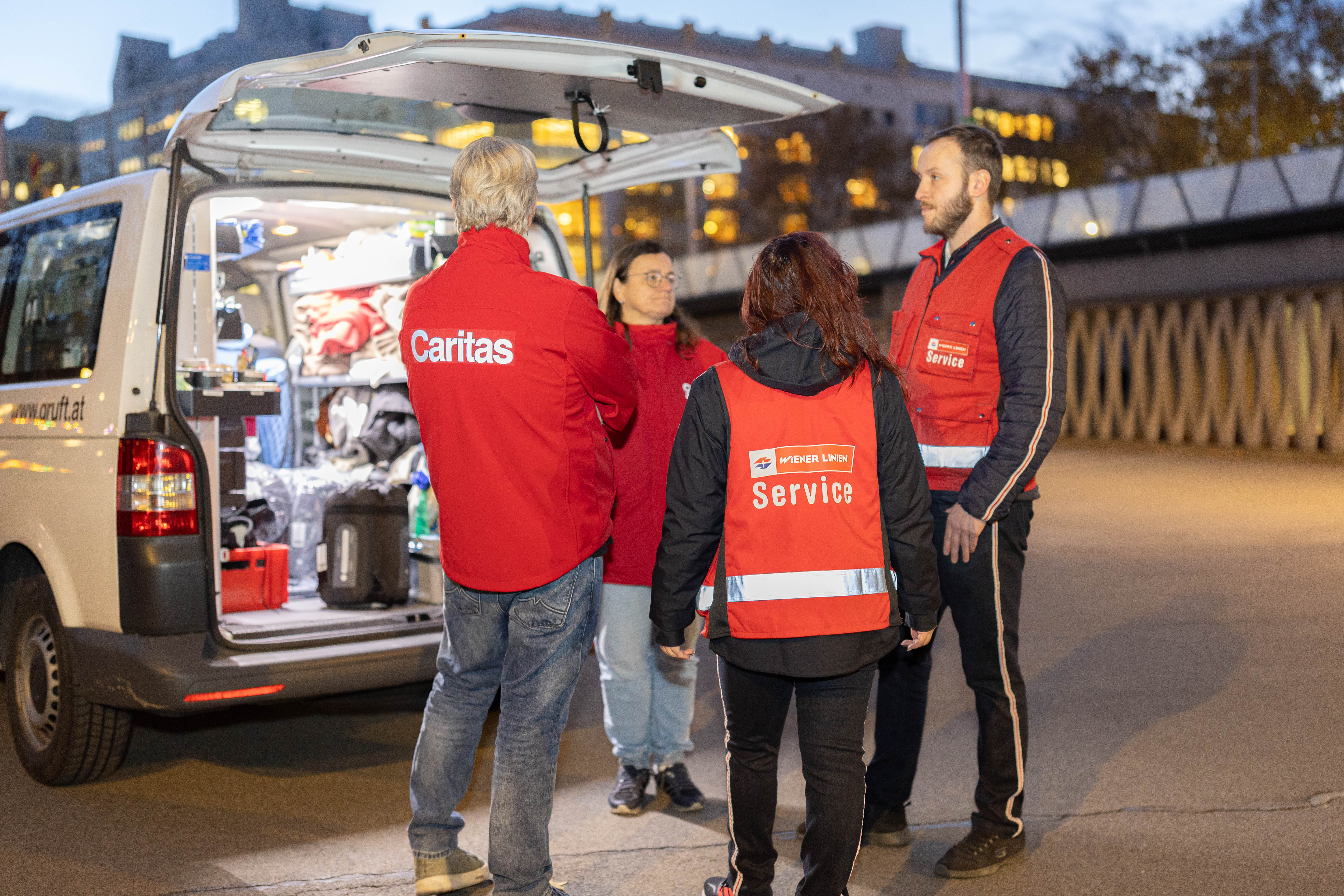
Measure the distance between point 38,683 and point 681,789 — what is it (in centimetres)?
238

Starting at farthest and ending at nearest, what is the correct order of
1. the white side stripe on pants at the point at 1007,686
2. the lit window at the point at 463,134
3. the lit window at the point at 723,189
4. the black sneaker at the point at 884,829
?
Result: the lit window at the point at 723,189
the lit window at the point at 463,134
the black sneaker at the point at 884,829
the white side stripe on pants at the point at 1007,686

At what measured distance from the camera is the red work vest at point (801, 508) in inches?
109

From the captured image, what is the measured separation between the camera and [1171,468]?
51.9 feet

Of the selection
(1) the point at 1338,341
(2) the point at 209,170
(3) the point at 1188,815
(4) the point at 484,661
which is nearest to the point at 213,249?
(2) the point at 209,170

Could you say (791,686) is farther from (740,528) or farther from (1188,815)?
(1188,815)

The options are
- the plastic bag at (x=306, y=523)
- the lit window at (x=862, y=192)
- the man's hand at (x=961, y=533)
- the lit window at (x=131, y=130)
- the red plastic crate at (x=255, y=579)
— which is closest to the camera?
the man's hand at (x=961, y=533)

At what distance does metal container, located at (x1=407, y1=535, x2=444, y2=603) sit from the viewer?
5160 mm

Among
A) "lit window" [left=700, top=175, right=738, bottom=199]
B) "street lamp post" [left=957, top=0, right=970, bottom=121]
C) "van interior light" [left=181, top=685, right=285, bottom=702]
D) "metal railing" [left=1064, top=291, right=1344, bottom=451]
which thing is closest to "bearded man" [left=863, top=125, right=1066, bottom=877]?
"van interior light" [left=181, top=685, right=285, bottom=702]

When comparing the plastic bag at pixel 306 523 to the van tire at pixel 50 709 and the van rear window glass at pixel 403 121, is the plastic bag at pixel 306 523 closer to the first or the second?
the van tire at pixel 50 709

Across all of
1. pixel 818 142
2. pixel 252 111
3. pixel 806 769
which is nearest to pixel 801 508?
pixel 806 769

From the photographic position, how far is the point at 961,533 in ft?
11.2

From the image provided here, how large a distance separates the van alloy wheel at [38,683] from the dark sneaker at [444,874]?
1.75 m

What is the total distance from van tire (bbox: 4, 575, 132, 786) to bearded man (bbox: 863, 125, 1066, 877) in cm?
272

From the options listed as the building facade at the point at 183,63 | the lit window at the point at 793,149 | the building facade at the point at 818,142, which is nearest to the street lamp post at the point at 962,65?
the building facade at the point at 818,142
